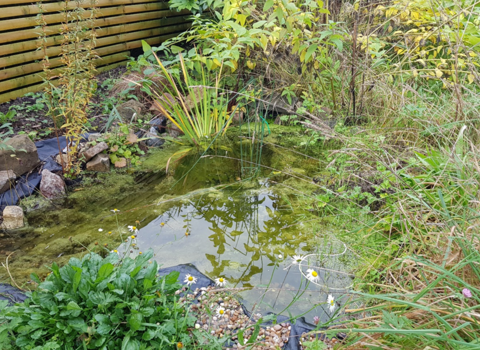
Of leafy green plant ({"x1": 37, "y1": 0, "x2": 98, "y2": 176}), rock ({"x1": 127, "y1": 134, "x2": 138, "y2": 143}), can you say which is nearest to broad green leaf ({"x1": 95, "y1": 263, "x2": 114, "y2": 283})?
leafy green plant ({"x1": 37, "y1": 0, "x2": 98, "y2": 176})

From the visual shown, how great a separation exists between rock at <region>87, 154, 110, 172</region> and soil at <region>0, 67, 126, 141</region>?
17.0 inches

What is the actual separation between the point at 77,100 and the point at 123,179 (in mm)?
710

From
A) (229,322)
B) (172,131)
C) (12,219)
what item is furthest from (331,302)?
(172,131)

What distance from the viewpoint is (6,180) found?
2643 mm

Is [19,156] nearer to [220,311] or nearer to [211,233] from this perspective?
[211,233]

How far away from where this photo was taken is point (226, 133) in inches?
154

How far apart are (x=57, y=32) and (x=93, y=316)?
156 inches

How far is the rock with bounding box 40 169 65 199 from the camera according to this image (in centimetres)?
273

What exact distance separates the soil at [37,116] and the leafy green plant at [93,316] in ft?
6.93

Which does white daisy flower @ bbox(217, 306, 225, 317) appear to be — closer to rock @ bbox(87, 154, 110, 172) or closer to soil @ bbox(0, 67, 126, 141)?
rock @ bbox(87, 154, 110, 172)

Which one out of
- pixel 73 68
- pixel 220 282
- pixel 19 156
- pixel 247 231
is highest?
pixel 73 68

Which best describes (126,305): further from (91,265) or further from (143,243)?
(143,243)

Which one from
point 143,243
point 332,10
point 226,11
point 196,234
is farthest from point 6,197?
point 332,10

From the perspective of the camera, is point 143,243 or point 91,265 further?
point 143,243
